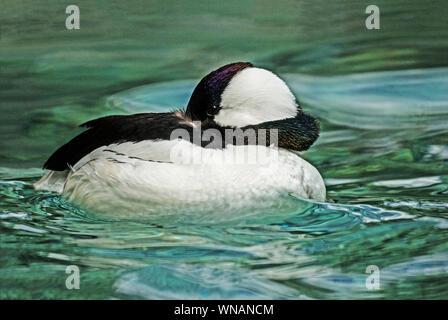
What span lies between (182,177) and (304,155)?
2062 mm

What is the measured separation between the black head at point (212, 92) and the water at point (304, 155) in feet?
2.19

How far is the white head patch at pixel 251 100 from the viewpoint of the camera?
244 inches

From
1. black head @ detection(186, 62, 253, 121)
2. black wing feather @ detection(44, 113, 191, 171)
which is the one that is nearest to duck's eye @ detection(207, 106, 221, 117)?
black head @ detection(186, 62, 253, 121)

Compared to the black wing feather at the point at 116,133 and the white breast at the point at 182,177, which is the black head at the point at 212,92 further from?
the white breast at the point at 182,177

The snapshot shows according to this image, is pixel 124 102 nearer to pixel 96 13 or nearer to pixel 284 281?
pixel 96 13

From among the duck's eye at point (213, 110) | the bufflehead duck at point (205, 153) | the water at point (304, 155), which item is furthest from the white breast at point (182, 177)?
the duck's eye at point (213, 110)

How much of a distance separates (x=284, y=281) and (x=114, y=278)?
0.95 m

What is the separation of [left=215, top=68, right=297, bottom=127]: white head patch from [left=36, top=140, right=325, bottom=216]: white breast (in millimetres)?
197

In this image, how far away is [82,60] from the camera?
9.68 m

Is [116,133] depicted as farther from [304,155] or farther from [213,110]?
[304,155]

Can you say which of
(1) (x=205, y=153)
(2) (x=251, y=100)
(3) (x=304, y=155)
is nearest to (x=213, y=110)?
(2) (x=251, y=100)

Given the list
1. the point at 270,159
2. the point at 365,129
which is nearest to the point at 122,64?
the point at 365,129

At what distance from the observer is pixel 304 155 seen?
780 centimetres

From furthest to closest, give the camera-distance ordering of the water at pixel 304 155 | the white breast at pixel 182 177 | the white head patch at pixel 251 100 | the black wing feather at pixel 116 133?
the white head patch at pixel 251 100 < the black wing feather at pixel 116 133 < the white breast at pixel 182 177 < the water at pixel 304 155
